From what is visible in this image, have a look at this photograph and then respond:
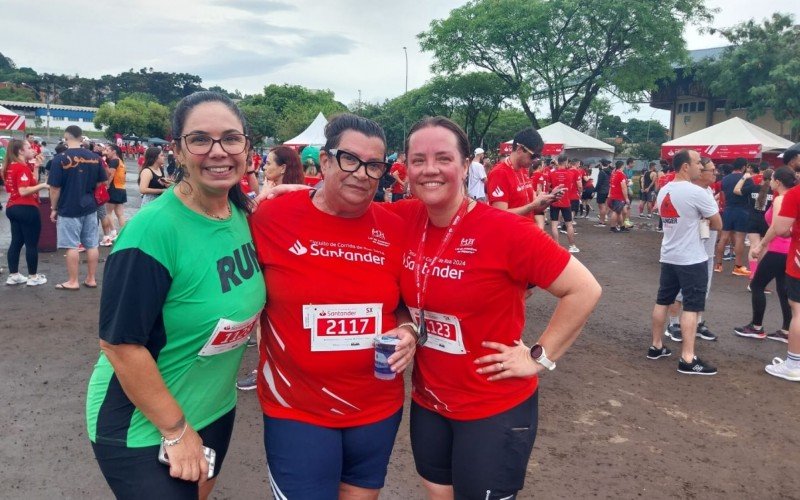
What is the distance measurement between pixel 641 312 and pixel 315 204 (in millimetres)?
6666

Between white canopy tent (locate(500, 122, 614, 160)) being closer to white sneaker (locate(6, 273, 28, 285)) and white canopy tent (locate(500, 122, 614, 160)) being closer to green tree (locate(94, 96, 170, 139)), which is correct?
white sneaker (locate(6, 273, 28, 285))

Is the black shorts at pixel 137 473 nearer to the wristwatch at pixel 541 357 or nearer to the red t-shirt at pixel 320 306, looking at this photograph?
the red t-shirt at pixel 320 306

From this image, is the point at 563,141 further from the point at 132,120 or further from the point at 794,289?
the point at 132,120

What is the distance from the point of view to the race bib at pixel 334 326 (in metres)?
2.11

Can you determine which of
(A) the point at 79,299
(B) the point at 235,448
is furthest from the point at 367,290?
(A) the point at 79,299

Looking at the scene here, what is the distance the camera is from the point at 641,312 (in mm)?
7719

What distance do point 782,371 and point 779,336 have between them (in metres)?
1.51

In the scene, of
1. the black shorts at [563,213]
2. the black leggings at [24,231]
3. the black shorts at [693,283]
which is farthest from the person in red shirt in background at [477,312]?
the black shorts at [563,213]

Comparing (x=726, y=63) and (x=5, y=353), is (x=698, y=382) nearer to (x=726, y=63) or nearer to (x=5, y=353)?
(x=5, y=353)

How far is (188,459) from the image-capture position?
1827 mm

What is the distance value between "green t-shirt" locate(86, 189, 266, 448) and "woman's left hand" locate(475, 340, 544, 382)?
2.90ft

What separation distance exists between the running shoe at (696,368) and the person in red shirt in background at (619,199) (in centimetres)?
1017

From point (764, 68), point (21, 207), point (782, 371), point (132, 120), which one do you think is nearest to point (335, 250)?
point (782, 371)

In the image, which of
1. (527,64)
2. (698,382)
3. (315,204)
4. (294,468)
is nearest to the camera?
(294,468)
